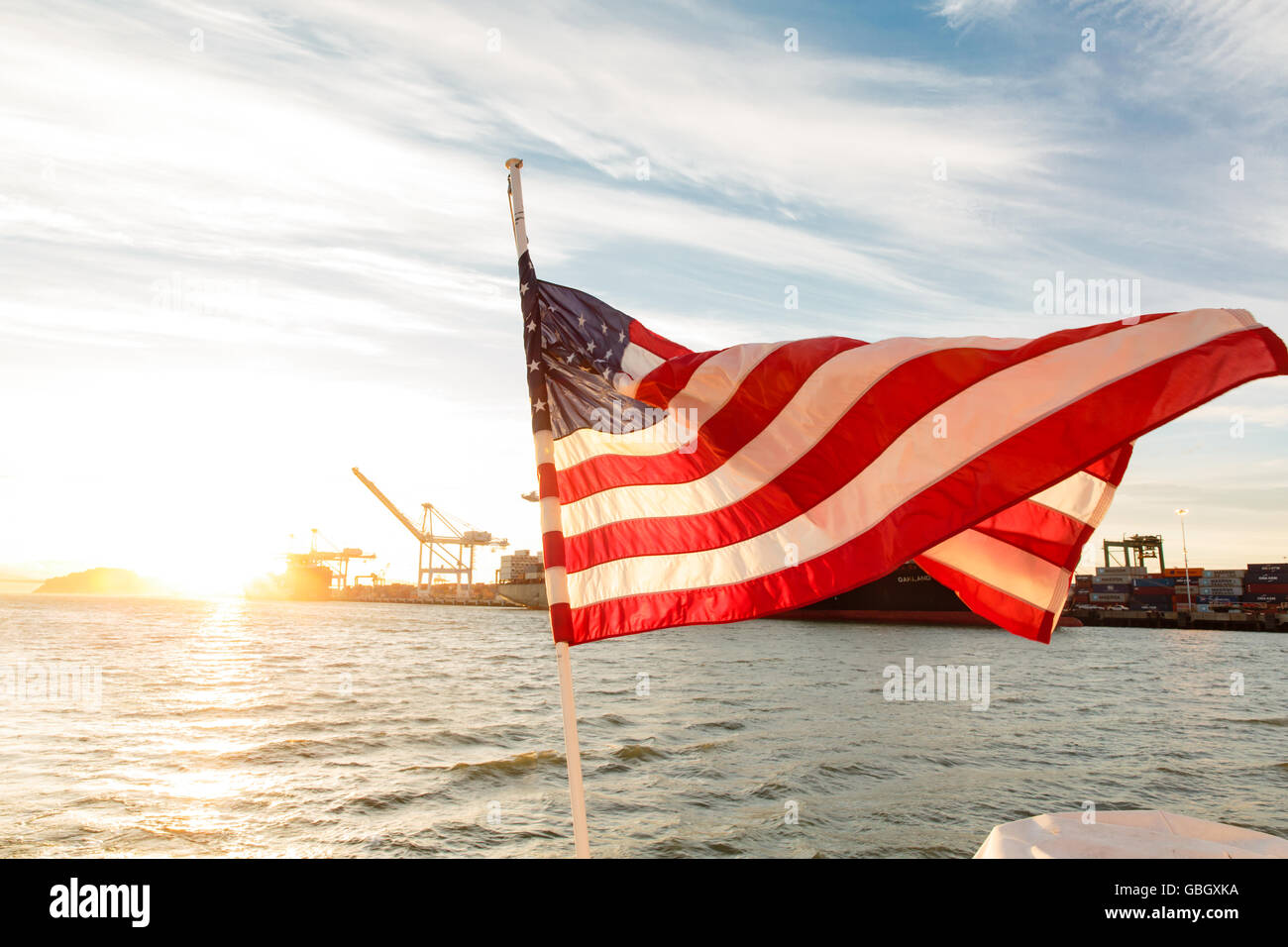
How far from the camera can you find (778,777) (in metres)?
12.1

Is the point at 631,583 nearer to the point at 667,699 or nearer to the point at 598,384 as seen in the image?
the point at 598,384

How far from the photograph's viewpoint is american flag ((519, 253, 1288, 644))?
10.2ft

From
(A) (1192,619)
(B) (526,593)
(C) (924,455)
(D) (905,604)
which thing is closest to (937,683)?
(C) (924,455)

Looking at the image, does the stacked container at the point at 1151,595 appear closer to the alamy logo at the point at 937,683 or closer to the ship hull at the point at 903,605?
the ship hull at the point at 903,605

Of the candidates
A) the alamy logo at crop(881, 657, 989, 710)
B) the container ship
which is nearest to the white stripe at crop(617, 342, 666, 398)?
the alamy logo at crop(881, 657, 989, 710)

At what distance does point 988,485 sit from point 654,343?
6.19 feet

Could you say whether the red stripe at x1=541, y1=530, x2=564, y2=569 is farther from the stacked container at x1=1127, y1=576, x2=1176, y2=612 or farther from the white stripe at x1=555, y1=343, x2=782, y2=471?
the stacked container at x1=1127, y1=576, x2=1176, y2=612

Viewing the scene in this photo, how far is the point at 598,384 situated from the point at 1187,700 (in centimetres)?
2629

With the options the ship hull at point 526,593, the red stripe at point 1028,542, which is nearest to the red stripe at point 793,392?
the red stripe at point 1028,542

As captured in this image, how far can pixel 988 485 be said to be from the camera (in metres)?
3.24

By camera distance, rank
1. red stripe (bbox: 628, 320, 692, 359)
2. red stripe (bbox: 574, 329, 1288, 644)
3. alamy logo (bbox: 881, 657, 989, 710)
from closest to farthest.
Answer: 1. red stripe (bbox: 574, 329, 1288, 644)
2. red stripe (bbox: 628, 320, 692, 359)
3. alamy logo (bbox: 881, 657, 989, 710)

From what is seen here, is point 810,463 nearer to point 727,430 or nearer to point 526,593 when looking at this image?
point 727,430
